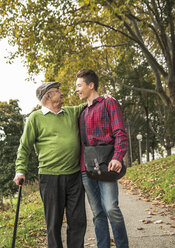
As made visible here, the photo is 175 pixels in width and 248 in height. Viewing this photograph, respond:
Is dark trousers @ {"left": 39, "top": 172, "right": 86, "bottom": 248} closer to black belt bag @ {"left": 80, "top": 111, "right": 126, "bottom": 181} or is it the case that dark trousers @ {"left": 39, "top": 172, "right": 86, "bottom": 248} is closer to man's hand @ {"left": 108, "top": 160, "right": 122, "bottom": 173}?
black belt bag @ {"left": 80, "top": 111, "right": 126, "bottom": 181}

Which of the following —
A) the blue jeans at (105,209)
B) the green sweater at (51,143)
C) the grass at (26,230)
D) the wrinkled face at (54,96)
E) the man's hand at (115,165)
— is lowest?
the grass at (26,230)

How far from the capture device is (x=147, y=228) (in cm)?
492

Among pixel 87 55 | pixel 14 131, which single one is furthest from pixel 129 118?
pixel 87 55

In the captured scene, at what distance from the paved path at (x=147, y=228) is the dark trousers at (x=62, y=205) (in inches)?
39.9

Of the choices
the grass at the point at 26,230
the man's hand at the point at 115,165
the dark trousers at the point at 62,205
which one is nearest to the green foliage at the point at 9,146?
the grass at the point at 26,230

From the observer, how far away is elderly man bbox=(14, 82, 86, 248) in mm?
3262

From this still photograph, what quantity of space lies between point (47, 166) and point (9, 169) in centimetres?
1774

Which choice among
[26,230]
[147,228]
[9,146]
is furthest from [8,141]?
[147,228]

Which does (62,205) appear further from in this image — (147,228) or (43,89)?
(147,228)

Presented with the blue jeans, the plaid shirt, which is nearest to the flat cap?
the plaid shirt

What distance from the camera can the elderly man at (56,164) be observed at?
10.7 feet

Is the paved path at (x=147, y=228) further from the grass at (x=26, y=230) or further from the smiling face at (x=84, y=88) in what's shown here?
the smiling face at (x=84, y=88)

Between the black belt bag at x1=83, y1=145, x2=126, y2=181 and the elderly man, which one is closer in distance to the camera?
the black belt bag at x1=83, y1=145, x2=126, y2=181

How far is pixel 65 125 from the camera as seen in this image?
340cm
